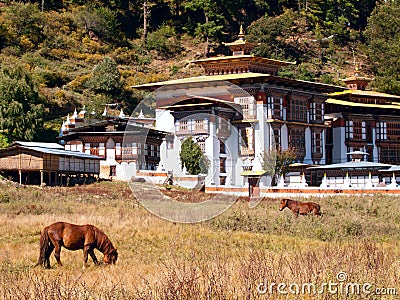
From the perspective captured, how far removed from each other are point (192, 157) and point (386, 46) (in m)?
46.6

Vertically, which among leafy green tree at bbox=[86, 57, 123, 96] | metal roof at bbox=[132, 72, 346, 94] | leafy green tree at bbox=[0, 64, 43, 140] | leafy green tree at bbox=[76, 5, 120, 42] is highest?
leafy green tree at bbox=[76, 5, 120, 42]

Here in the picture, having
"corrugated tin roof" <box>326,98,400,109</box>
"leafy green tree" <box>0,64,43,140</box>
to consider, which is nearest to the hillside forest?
"leafy green tree" <box>0,64,43,140</box>

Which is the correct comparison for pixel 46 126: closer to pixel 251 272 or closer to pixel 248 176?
pixel 248 176

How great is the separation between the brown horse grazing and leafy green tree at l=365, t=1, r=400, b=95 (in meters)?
75.5

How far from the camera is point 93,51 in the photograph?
110875mm

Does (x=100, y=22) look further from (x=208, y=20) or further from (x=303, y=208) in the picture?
(x=303, y=208)

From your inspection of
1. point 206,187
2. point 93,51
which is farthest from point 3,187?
point 93,51

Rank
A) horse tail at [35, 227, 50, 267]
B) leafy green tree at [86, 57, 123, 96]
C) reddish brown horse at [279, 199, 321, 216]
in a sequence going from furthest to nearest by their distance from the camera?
1. leafy green tree at [86, 57, 123, 96]
2. reddish brown horse at [279, 199, 321, 216]
3. horse tail at [35, 227, 50, 267]

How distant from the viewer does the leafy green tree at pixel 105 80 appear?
9150 centimetres

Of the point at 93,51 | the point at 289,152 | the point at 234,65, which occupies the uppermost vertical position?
the point at 93,51

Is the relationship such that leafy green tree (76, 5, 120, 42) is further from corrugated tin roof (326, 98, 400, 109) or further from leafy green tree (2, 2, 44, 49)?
corrugated tin roof (326, 98, 400, 109)

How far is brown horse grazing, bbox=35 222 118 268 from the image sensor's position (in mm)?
20828

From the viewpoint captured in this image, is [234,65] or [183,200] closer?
[183,200]

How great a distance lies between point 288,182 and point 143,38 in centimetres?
5934
